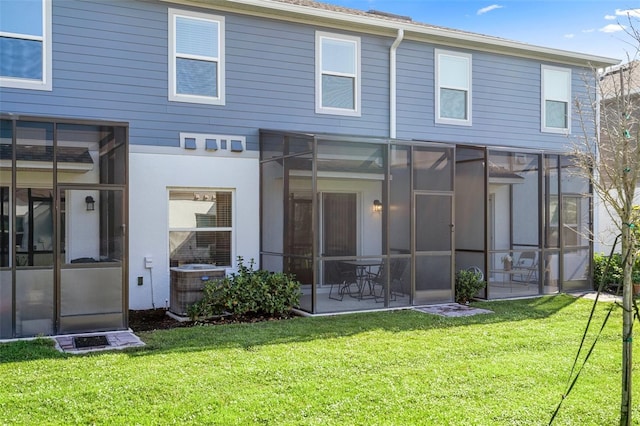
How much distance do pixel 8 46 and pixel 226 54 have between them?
3472mm

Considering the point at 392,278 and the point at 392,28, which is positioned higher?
the point at 392,28

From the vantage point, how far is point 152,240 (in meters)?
9.83

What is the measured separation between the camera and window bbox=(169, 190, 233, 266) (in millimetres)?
10086

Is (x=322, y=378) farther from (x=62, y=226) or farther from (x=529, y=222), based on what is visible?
(x=529, y=222)

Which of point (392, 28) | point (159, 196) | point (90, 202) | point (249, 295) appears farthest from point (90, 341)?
point (392, 28)

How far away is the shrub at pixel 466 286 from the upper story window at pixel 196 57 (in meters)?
5.55

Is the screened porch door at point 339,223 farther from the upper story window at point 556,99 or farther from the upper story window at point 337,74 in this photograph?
the upper story window at point 556,99

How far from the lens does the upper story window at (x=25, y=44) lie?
877 centimetres

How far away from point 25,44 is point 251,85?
3.72m

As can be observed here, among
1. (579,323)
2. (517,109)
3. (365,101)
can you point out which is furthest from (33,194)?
(517,109)

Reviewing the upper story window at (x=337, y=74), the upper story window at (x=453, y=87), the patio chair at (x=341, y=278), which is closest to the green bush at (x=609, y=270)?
the upper story window at (x=453, y=87)

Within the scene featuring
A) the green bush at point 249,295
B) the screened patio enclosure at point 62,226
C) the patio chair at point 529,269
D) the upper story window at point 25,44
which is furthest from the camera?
the patio chair at point 529,269

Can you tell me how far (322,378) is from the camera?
5699mm

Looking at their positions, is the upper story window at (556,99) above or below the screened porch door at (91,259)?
above
